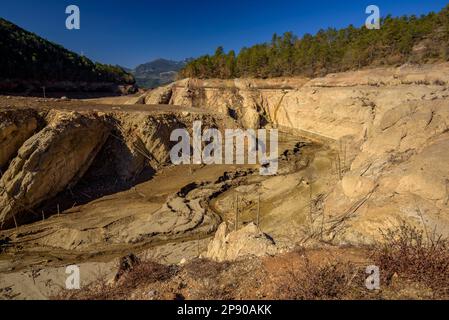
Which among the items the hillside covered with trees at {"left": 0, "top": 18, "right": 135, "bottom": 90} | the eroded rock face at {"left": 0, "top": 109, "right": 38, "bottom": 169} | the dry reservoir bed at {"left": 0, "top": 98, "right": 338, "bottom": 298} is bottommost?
the dry reservoir bed at {"left": 0, "top": 98, "right": 338, "bottom": 298}

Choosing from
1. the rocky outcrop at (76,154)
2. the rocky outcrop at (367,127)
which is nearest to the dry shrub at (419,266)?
the rocky outcrop at (367,127)

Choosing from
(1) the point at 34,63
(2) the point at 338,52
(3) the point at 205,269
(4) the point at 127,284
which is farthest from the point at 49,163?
(2) the point at 338,52

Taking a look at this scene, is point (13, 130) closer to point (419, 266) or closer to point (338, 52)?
point (419, 266)

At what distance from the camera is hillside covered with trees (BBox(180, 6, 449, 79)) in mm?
45062

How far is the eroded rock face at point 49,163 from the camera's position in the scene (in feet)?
62.2

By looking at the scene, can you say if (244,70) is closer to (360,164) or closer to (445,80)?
(445,80)

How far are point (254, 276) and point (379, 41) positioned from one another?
164 ft

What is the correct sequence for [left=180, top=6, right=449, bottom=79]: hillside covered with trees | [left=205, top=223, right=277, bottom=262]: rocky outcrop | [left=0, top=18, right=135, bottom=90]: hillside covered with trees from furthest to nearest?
[left=0, top=18, right=135, bottom=90]: hillside covered with trees → [left=180, top=6, right=449, bottom=79]: hillside covered with trees → [left=205, top=223, right=277, bottom=262]: rocky outcrop

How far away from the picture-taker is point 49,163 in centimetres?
2072

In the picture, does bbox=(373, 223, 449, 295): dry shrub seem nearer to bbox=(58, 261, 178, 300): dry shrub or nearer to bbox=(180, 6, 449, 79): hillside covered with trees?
bbox=(58, 261, 178, 300): dry shrub

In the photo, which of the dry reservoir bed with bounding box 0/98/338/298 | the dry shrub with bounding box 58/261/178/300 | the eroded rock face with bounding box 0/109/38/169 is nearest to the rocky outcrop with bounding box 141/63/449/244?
the dry reservoir bed with bounding box 0/98/338/298

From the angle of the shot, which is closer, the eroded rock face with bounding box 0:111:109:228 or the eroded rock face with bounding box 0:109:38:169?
the eroded rock face with bounding box 0:111:109:228

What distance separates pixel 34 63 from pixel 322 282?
57.5 meters

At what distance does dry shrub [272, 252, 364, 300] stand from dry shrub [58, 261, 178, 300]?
3050 mm
